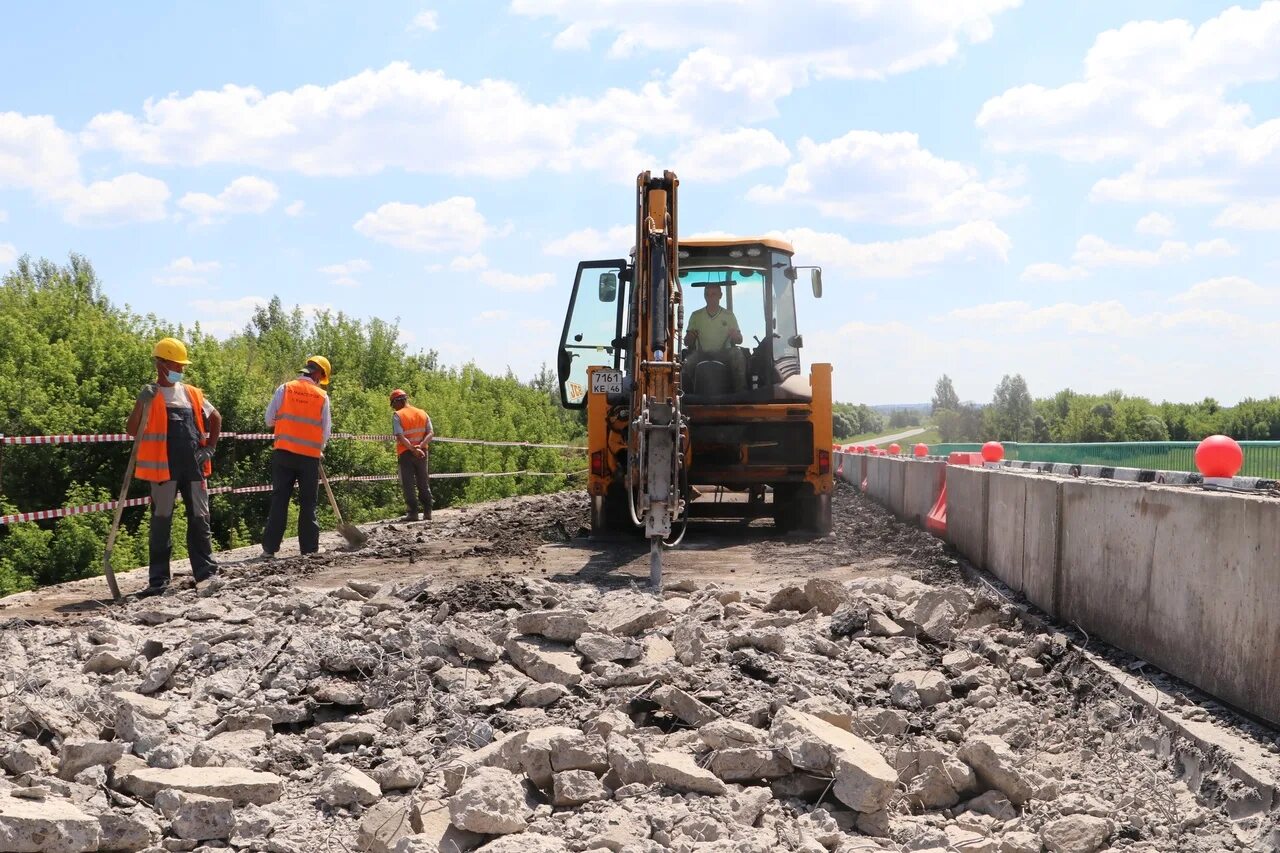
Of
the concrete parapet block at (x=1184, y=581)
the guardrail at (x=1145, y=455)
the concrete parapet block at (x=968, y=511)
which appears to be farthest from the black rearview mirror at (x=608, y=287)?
the guardrail at (x=1145, y=455)

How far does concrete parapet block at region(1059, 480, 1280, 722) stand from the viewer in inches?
178

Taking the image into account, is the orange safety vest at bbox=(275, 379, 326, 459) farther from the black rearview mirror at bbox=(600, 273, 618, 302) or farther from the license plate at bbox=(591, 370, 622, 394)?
the black rearview mirror at bbox=(600, 273, 618, 302)

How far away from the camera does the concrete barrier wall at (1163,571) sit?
4.54m

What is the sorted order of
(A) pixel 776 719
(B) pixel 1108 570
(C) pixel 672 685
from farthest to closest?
(B) pixel 1108 570
(C) pixel 672 685
(A) pixel 776 719

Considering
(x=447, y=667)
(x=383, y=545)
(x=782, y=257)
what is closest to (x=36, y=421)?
(x=383, y=545)

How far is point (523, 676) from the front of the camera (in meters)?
5.65

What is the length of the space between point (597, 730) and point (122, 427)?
104 feet

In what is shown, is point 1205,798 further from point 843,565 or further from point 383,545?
point 383,545

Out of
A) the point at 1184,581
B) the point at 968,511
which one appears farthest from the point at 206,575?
the point at 1184,581

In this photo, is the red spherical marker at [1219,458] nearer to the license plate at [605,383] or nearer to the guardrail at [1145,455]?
the license plate at [605,383]

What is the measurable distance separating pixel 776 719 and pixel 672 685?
2.30 ft

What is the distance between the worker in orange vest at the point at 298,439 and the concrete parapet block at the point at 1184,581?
704 cm

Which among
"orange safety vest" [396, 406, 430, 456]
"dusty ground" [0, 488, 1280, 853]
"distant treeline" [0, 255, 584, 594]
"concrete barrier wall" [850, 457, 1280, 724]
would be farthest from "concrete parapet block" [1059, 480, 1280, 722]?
"distant treeline" [0, 255, 584, 594]

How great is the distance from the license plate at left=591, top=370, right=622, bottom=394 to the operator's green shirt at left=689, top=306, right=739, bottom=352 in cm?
142
